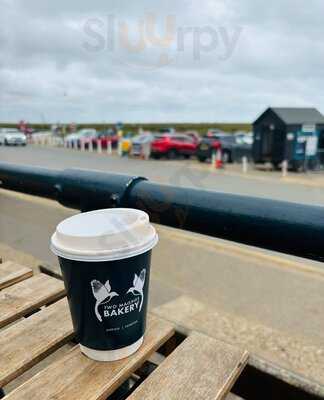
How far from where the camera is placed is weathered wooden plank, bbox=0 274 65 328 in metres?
1.77

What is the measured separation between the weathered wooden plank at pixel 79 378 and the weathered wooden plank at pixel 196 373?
8 centimetres

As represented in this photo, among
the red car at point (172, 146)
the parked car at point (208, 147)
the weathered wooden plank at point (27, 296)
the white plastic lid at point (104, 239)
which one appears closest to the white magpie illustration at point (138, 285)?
the white plastic lid at point (104, 239)

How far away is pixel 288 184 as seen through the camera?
12.9 meters

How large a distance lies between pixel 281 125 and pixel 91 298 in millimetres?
17210

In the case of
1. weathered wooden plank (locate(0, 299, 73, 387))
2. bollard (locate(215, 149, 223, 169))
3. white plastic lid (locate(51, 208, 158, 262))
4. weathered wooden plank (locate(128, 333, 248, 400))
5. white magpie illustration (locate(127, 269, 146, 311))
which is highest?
white plastic lid (locate(51, 208, 158, 262))

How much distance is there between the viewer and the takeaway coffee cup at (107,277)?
1.24 m

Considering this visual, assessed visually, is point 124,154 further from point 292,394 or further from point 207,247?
point 292,394

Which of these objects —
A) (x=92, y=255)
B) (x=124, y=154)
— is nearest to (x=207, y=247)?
(x=92, y=255)

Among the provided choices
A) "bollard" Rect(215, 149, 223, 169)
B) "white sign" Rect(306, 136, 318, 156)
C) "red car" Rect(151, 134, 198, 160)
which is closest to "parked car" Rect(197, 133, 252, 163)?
"bollard" Rect(215, 149, 223, 169)

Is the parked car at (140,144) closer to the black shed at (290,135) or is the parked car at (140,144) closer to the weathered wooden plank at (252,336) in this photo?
the black shed at (290,135)

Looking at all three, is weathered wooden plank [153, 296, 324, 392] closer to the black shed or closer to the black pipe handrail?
the black pipe handrail

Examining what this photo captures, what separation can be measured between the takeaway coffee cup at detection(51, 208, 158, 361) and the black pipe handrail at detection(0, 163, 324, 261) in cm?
22

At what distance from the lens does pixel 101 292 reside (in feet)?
4.17

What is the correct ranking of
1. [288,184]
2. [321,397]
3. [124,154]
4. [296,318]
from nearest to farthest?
[321,397], [296,318], [288,184], [124,154]
